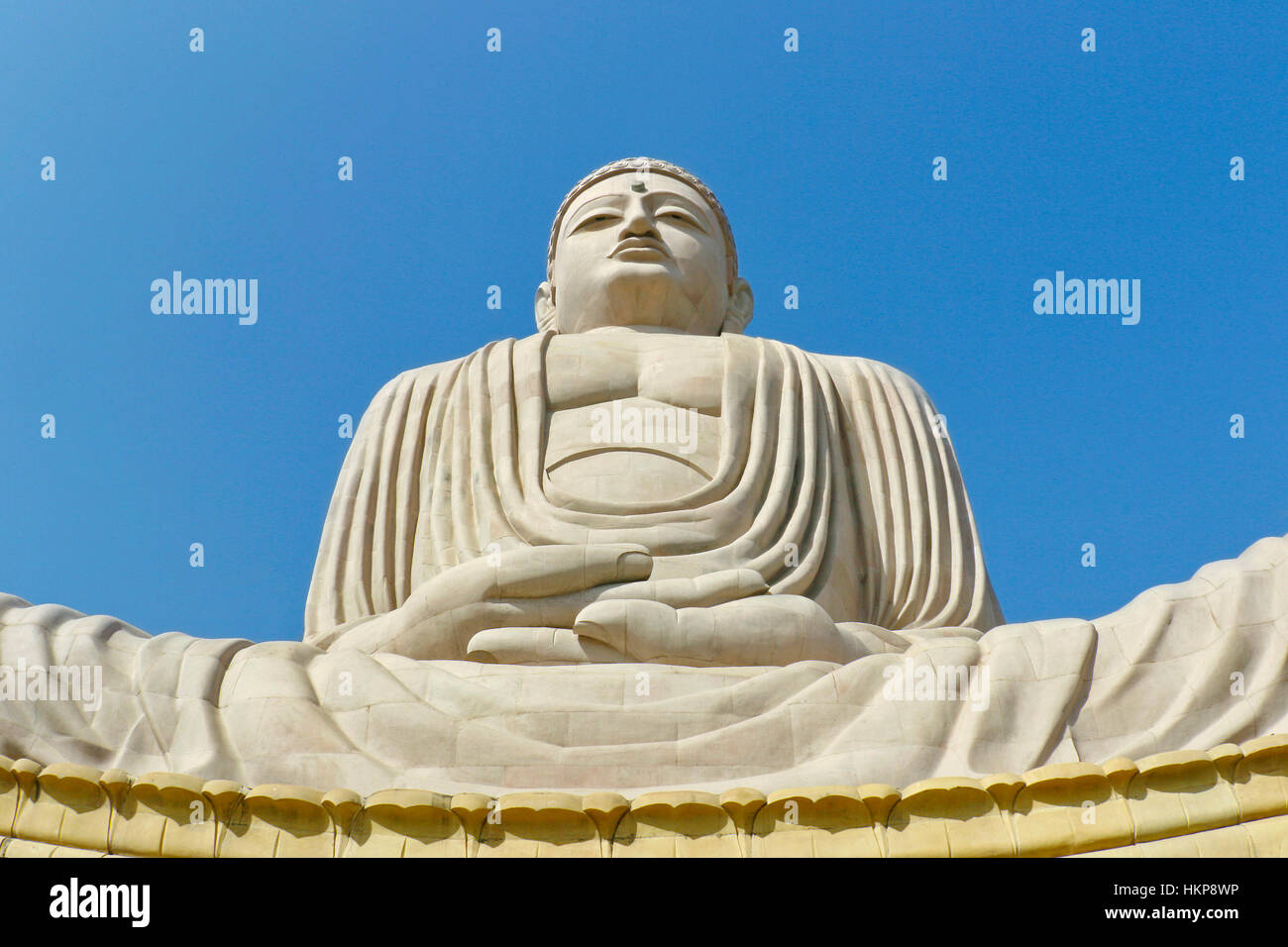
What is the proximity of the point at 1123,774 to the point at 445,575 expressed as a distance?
4024 mm

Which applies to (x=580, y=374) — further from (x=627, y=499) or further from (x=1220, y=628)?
(x=1220, y=628)

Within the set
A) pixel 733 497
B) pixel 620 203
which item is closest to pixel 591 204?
pixel 620 203

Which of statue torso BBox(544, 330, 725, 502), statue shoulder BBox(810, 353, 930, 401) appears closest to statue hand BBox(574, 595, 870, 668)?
statue torso BBox(544, 330, 725, 502)

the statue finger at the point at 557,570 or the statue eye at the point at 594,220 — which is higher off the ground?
the statue eye at the point at 594,220

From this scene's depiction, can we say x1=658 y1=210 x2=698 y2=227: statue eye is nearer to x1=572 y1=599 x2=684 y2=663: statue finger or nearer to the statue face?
the statue face

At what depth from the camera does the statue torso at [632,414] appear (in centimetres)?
1164

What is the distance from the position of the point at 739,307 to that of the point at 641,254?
1.26 metres

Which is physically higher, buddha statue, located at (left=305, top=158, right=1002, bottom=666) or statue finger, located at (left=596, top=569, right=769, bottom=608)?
buddha statue, located at (left=305, top=158, right=1002, bottom=666)

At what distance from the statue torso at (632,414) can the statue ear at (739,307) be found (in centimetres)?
135

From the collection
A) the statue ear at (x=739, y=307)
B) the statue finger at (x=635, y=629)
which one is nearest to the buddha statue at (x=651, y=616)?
the statue finger at (x=635, y=629)

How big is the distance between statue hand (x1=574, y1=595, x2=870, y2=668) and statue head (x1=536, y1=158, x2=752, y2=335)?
3.99 metres

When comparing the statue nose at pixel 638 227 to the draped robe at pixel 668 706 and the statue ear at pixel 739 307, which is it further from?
the draped robe at pixel 668 706

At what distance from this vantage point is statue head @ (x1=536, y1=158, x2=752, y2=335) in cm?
1341
